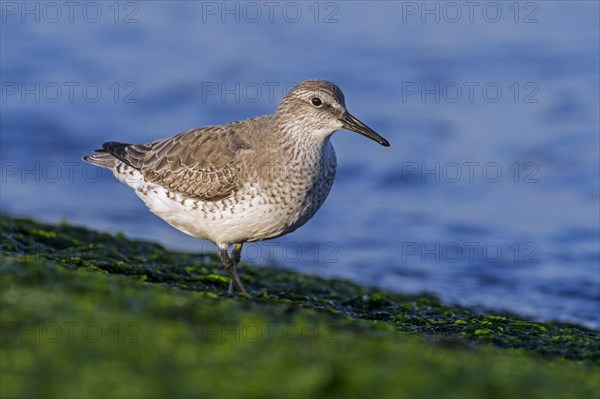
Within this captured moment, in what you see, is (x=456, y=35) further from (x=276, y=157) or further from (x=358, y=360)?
(x=358, y=360)

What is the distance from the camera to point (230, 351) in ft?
16.2

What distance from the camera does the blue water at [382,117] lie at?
13297 mm

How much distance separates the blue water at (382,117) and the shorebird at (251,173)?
355cm

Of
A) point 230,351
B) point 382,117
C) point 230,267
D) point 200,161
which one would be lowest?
point 230,351

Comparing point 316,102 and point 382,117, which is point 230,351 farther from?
point 382,117

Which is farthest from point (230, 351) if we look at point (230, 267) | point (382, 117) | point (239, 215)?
point (382, 117)

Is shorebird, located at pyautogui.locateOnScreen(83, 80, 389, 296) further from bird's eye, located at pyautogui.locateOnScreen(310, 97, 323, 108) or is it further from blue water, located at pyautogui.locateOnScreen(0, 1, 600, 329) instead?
blue water, located at pyautogui.locateOnScreen(0, 1, 600, 329)

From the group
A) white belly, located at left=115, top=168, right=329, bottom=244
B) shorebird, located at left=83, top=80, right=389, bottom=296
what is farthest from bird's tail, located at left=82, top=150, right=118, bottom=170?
white belly, located at left=115, top=168, right=329, bottom=244

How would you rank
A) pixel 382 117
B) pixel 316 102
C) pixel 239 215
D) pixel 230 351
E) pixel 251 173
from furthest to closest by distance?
pixel 382 117
pixel 316 102
pixel 251 173
pixel 239 215
pixel 230 351

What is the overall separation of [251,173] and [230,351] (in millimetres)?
3683

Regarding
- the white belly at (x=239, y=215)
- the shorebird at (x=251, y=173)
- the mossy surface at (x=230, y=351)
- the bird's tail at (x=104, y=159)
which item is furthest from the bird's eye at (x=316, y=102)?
the bird's tail at (x=104, y=159)

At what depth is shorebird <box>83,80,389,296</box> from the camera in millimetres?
8328

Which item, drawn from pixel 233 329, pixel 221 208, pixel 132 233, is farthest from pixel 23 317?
pixel 132 233

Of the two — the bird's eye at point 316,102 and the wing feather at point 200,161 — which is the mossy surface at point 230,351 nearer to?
the wing feather at point 200,161
